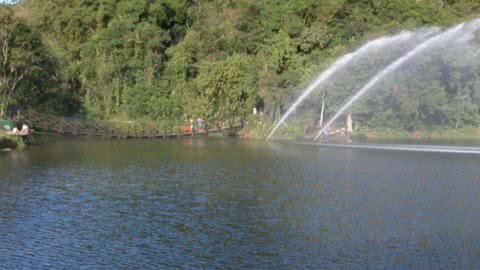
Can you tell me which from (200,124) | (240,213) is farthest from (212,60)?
(240,213)

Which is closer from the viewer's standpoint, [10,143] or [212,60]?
[10,143]

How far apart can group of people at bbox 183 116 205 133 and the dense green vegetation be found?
104 centimetres

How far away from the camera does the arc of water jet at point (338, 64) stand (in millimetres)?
59125

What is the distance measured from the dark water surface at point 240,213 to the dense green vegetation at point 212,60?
25001mm

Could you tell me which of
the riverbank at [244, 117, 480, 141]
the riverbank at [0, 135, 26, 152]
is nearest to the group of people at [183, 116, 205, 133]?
the riverbank at [244, 117, 480, 141]

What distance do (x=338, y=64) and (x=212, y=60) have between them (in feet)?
53.5

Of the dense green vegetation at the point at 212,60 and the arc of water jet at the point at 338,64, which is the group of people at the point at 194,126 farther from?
the arc of water jet at the point at 338,64

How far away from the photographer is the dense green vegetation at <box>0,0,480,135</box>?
64.7 metres

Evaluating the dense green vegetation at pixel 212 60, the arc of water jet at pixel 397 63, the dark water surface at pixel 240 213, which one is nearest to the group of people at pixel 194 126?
the dense green vegetation at pixel 212 60

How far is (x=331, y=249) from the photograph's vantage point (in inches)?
742

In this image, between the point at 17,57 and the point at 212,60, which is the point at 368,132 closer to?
the point at 212,60

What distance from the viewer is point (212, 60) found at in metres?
72.6

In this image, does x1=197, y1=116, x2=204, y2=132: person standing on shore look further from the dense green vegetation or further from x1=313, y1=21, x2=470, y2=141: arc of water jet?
x1=313, y1=21, x2=470, y2=141: arc of water jet

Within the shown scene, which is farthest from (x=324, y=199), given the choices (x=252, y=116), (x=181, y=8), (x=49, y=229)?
(x=181, y=8)
